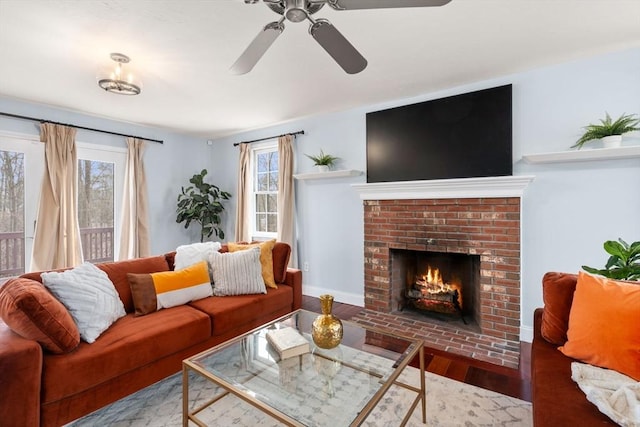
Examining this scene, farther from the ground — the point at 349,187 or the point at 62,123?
the point at 62,123

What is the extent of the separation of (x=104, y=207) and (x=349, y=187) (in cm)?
337

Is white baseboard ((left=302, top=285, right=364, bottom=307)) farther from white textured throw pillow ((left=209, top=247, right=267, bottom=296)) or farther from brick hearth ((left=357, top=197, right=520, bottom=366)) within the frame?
white textured throw pillow ((left=209, top=247, right=267, bottom=296))

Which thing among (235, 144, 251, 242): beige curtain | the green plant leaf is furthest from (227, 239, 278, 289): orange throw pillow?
the green plant leaf

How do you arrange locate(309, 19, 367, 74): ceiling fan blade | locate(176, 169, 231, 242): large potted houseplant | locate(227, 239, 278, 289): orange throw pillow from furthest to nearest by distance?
locate(176, 169, 231, 242): large potted houseplant → locate(227, 239, 278, 289): orange throw pillow → locate(309, 19, 367, 74): ceiling fan blade

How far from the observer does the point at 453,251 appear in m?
3.01

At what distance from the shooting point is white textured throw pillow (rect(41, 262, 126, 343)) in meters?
1.76

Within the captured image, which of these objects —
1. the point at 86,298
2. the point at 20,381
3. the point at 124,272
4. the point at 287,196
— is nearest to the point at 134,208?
the point at 287,196

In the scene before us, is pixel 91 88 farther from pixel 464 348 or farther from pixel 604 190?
pixel 604 190

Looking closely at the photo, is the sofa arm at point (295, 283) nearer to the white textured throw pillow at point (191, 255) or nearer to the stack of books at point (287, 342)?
the white textured throw pillow at point (191, 255)

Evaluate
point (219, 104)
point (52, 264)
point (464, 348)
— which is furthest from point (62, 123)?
point (464, 348)

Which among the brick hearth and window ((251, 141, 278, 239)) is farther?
window ((251, 141, 278, 239))

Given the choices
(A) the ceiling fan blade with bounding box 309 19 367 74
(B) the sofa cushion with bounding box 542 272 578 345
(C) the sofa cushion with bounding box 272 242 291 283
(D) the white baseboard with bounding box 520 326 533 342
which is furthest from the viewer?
(C) the sofa cushion with bounding box 272 242 291 283

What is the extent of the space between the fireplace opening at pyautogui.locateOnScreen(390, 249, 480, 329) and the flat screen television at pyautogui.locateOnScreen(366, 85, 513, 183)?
0.90 meters

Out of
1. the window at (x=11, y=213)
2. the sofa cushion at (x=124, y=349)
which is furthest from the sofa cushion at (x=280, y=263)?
the window at (x=11, y=213)
